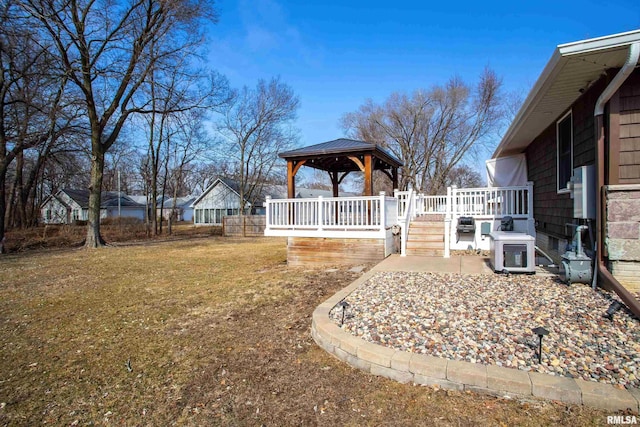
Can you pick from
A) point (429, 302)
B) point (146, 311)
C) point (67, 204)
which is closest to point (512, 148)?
point (429, 302)

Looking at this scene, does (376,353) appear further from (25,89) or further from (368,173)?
(25,89)

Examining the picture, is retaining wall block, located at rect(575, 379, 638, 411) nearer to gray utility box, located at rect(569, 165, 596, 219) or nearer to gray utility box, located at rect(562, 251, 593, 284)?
gray utility box, located at rect(562, 251, 593, 284)

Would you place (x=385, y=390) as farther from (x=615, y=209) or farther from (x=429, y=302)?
(x=615, y=209)

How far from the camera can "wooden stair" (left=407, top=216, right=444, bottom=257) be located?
8.00 metres

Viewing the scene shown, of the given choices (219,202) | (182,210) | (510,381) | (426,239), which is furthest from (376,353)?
(182,210)

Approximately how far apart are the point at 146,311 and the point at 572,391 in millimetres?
4570

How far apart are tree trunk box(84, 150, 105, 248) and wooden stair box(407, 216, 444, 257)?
462 inches

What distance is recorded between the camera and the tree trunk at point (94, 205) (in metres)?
13.3

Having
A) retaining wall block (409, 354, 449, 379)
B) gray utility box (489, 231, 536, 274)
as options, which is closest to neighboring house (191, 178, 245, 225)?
gray utility box (489, 231, 536, 274)

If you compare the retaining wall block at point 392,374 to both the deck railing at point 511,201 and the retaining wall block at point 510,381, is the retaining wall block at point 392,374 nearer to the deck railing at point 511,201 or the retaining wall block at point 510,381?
the retaining wall block at point 510,381

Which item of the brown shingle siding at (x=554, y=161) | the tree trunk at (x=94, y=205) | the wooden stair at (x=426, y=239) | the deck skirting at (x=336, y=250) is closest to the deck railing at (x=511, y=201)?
the brown shingle siding at (x=554, y=161)

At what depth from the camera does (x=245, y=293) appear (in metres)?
5.41

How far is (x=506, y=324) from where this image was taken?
322 cm

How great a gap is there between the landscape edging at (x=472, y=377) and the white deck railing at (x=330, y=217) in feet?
15.3
